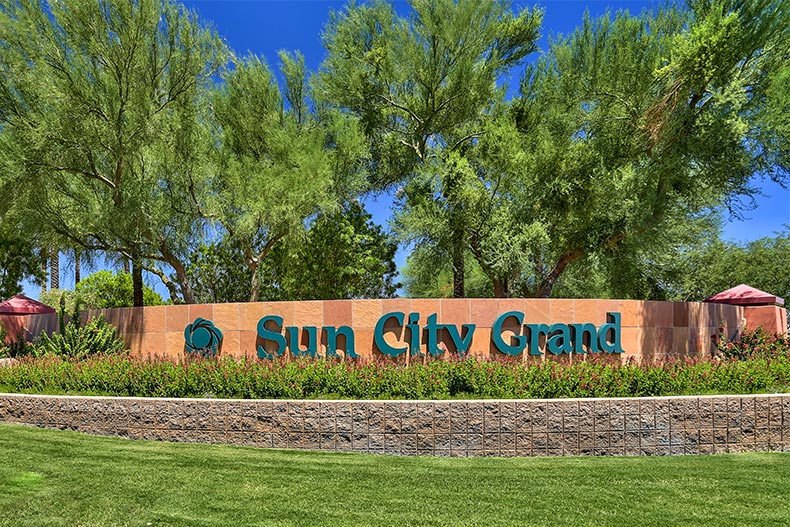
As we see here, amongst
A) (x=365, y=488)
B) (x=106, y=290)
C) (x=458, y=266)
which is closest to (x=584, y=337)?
(x=365, y=488)

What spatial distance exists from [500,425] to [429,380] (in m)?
1.53

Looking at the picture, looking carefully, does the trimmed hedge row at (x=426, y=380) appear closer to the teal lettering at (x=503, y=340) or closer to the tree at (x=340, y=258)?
the teal lettering at (x=503, y=340)

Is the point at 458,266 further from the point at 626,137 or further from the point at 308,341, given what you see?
the point at 308,341

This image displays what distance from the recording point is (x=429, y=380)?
925cm

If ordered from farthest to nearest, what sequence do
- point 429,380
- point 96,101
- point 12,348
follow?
point 12,348 → point 96,101 → point 429,380

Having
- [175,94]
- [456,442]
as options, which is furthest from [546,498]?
[175,94]

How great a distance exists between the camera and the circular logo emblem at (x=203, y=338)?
11852 mm

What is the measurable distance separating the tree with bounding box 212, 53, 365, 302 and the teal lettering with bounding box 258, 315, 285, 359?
17.0 ft

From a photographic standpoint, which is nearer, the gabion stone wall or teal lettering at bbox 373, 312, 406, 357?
the gabion stone wall

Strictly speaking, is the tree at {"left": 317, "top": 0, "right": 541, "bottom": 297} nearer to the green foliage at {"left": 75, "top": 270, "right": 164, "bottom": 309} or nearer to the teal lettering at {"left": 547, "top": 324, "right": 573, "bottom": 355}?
the teal lettering at {"left": 547, "top": 324, "right": 573, "bottom": 355}

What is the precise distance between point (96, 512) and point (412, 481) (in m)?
3.20

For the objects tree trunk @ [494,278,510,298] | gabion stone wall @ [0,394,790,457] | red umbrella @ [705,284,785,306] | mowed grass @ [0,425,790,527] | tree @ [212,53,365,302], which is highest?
tree @ [212,53,365,302]

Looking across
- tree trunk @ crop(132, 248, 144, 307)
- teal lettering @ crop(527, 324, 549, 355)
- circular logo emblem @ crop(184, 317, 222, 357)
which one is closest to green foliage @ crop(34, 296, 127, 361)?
circular logo emblem @ crop(184, 317, 222, 357)

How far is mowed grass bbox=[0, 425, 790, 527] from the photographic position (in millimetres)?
5500
